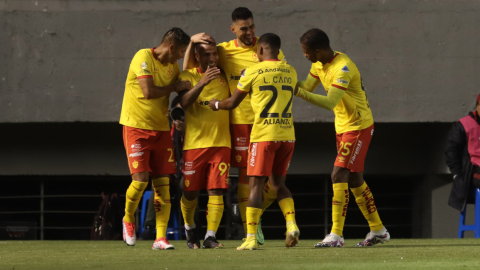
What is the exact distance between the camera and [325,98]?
18.6 ft

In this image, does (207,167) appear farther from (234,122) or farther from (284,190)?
(284,190)

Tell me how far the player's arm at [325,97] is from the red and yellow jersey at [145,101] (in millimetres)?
1188

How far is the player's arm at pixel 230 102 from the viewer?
5484 millimetres

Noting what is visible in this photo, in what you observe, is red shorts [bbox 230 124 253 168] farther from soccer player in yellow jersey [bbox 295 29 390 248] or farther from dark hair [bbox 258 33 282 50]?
dark hair [bbox 258 33 282 50]

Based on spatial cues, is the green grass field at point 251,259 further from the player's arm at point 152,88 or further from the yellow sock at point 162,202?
the player's arm at point 152,88

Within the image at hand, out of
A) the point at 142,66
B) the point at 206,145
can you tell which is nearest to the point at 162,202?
the point at 206,145

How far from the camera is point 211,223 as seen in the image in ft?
19.1

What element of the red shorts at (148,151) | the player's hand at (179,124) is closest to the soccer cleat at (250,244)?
the red shorts at (148,151)

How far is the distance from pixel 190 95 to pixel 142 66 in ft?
1.55

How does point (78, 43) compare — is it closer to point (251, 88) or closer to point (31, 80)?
point (31, 80)

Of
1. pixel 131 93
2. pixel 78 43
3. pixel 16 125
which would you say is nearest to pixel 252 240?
pixel 131 93

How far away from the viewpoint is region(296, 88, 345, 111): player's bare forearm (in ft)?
18.2

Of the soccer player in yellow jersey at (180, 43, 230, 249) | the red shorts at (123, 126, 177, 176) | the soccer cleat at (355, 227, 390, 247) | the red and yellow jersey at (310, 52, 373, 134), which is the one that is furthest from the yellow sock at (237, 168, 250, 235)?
the soccer cleat at (355, 227, 390, 247)

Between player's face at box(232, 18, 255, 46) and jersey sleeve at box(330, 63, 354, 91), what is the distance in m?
0.83
